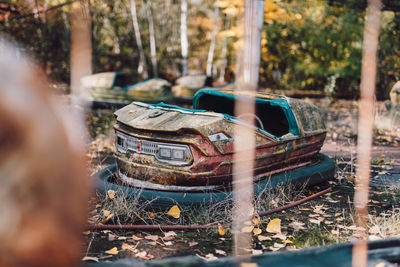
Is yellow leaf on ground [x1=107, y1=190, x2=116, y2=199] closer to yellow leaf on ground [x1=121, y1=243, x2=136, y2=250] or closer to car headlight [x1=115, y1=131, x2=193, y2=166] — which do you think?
car headlight [x1=115, y1=131, x2=193, y2=166]

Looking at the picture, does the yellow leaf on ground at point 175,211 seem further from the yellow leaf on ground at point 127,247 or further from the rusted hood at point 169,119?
the rusted hood at point 169,119

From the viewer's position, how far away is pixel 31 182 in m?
0.97

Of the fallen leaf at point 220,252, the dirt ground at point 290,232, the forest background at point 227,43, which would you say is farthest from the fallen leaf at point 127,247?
the forest background at point 227,43

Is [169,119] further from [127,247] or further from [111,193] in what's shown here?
[127,247]

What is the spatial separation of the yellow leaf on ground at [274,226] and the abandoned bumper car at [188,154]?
1.49ft

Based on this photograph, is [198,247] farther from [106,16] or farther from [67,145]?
[106,16]

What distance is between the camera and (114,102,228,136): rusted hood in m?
3.19

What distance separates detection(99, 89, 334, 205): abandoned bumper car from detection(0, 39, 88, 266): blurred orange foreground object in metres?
2.14

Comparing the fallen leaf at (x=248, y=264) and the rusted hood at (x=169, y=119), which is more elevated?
the rusted hood at (x=169, y=119)

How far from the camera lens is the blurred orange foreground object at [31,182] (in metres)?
0.96

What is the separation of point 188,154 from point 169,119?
15.5 inches

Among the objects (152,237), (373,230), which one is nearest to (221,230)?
(152,237)

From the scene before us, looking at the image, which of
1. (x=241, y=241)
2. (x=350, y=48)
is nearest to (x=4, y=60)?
(x=241, y=241)

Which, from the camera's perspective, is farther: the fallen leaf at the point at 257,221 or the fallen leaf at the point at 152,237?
the fallen leaf at the point at 257,221
